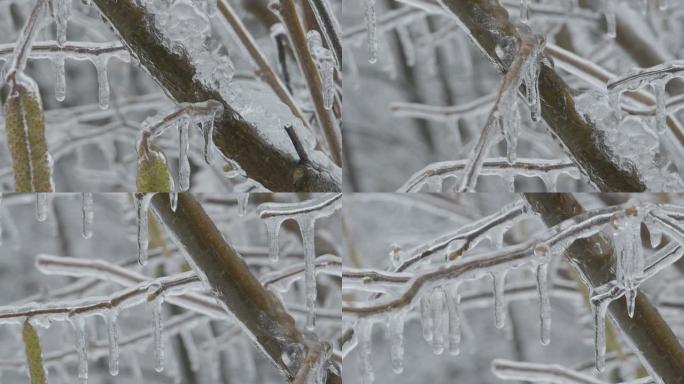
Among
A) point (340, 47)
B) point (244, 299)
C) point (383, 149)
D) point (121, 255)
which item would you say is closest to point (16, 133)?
point (244, 299)

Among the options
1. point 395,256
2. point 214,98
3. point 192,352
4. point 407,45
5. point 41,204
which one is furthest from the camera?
point 192,352

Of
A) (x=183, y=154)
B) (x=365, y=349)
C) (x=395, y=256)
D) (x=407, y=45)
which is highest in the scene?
(x=407, y=45)

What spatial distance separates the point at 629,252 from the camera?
37.5 inches

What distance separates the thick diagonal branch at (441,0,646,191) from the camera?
0.95 meters

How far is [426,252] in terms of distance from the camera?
1103 mm

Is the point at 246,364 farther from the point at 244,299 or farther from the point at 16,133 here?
the point at 16,133

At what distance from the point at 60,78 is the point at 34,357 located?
13.8 inches

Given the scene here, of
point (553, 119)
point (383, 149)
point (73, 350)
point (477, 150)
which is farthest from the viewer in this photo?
point (73, 350)

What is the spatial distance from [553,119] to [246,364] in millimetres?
919

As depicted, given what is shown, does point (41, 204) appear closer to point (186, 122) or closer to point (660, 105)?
point (186, 122)

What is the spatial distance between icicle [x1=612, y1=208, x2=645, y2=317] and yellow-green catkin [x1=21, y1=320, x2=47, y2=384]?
0.69 metres

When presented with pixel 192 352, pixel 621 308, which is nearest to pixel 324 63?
pixel 621 308

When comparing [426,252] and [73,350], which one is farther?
[73,350]

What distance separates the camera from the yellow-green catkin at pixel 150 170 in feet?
2.76
